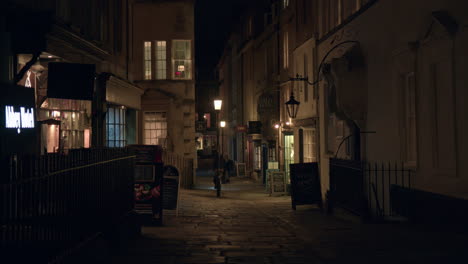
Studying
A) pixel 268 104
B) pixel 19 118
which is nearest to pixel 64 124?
pixel 19 118

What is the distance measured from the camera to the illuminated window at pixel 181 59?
2964 cm

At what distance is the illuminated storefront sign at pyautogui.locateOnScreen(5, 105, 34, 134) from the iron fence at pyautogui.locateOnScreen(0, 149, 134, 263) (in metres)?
1.94

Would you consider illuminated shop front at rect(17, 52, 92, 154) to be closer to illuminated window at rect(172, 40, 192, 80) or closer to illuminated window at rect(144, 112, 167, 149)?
illuminated window at rect(144, 112, 167, 149)

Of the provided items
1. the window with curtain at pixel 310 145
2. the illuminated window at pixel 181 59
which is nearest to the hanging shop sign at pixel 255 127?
the illuminated window at pixel 181 59

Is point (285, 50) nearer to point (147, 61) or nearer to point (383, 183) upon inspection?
point (147, 61)

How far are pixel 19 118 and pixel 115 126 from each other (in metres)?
10.3

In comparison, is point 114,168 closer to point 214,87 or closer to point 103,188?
point 103,188

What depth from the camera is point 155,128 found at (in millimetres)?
29016

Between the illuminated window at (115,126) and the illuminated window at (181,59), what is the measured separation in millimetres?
8556

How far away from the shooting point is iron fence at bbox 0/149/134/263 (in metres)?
5.36

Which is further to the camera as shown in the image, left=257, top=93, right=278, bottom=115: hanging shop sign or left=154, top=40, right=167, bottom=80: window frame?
left=257, top=93, right=278, bottom=115: hanging shop sign

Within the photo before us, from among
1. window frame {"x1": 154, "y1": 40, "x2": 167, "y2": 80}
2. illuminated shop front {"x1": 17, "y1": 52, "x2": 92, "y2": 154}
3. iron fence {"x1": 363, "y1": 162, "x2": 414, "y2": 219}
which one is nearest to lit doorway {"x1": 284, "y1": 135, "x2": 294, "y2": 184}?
window frame {"x1": 154, "y1": 40, "x2": 167, "y2": 80}

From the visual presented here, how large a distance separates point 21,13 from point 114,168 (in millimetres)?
3755

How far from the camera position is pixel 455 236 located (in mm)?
Answer: 9562
